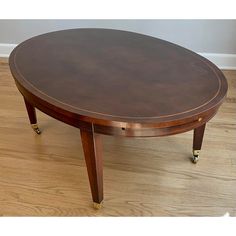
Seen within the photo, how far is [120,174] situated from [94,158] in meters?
0.37

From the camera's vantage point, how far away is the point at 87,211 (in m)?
1.33

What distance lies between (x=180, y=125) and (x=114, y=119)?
0.25 m

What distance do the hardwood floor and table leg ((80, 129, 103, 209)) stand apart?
0.12 m

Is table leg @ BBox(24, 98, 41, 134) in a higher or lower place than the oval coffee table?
lower

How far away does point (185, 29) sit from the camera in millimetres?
Result: 2402

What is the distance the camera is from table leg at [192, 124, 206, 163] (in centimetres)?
148

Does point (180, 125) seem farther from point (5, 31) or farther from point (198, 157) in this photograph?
point (5, 31)

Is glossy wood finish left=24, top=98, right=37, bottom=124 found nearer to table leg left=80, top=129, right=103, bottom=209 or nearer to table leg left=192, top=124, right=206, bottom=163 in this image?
table leg left=80, top=129, right=103, bottom=209

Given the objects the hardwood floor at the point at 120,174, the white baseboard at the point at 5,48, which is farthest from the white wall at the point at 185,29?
the hardwood floor at the point at 120,174

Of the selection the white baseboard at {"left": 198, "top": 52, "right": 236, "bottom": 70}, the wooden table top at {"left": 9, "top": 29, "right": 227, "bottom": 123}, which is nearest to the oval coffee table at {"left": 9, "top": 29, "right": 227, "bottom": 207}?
the wooden table top at {"left": 9, "top": 29, "right": 227, "bottom": 123}

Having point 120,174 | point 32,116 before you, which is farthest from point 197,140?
point 32,116
